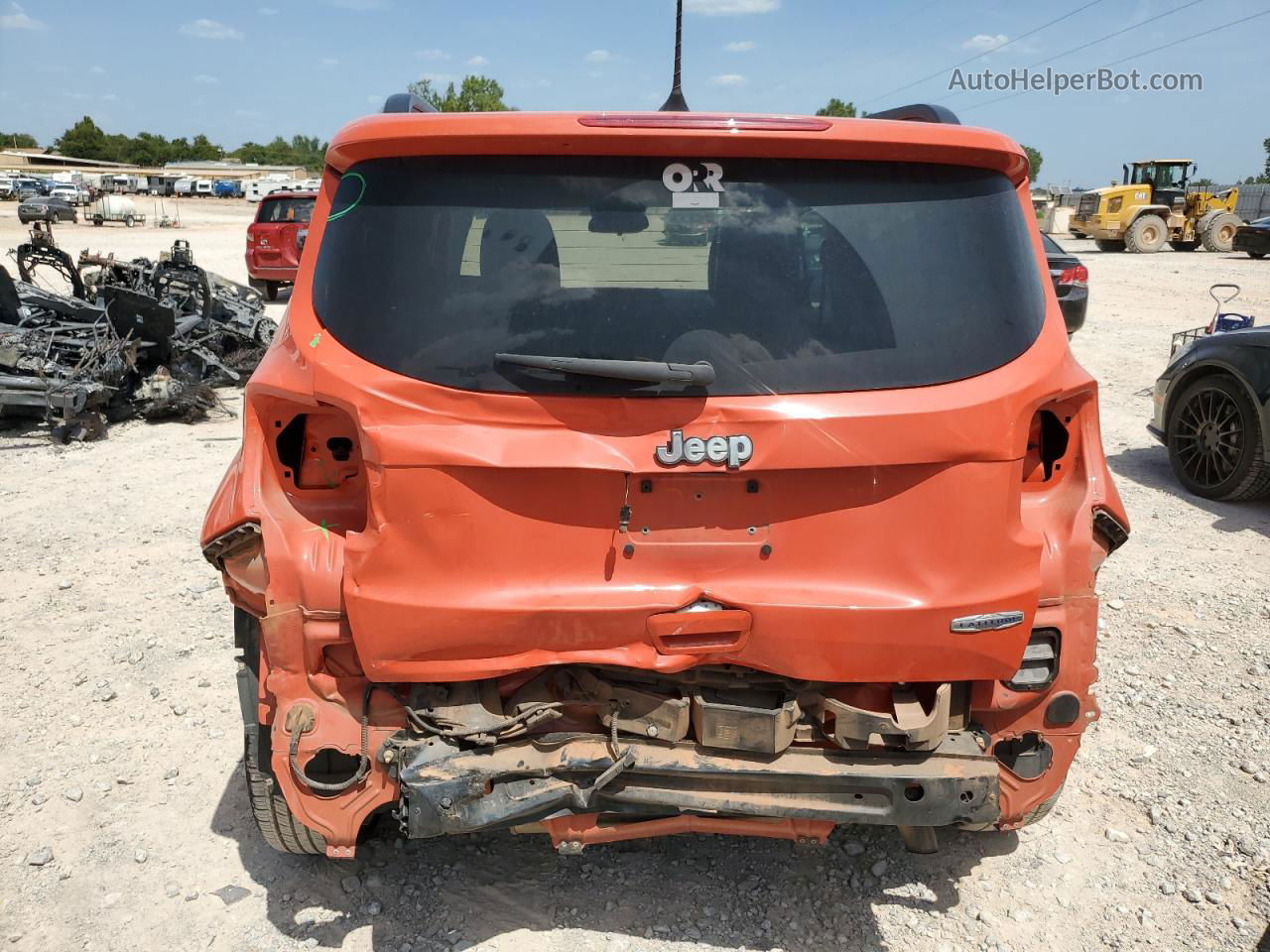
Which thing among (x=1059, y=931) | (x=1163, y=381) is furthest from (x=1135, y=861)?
(x=1163, y=381)

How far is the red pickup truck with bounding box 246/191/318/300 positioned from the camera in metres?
17.9

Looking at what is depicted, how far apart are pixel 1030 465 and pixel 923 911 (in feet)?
4.71

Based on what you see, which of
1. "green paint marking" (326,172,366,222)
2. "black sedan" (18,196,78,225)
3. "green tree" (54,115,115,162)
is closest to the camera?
"green paint marking" (326,172,366,222)

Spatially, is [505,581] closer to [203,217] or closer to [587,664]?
[587,664]

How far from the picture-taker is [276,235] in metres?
17.8

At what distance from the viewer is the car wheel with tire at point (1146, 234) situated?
1192 inches

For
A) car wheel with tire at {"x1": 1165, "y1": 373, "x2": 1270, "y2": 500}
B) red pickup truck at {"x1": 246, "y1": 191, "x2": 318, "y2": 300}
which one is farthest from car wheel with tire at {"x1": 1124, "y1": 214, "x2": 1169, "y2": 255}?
car wheel with tire at {"x1": 1165, "y1": 373, "x2": 1270, "y2": 500}

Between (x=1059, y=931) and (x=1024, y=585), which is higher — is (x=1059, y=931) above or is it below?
below

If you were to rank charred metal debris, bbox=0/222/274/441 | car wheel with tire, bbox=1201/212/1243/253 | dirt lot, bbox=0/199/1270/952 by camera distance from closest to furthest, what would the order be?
dirt lot, bbox=0/199/1270/952 → charred metal debris, bbox=0/222/274/441 → car wheel with tire, bbox=1201/212/1243/253

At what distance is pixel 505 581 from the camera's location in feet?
7.72

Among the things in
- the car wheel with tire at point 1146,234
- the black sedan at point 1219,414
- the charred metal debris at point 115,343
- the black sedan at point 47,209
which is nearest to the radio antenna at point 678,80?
the black sedan at point 1219,414

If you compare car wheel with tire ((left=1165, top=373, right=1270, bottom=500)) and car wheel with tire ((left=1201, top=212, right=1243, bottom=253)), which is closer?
car wheel with tire ((left=1165, top=373, right=1270, bottom=500))

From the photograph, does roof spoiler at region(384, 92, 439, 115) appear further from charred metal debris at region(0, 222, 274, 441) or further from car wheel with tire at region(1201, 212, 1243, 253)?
car wheel with tire at region(1201, 212, 1243, 253)

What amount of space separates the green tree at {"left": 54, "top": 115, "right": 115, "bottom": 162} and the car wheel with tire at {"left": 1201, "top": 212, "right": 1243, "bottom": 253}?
115m
